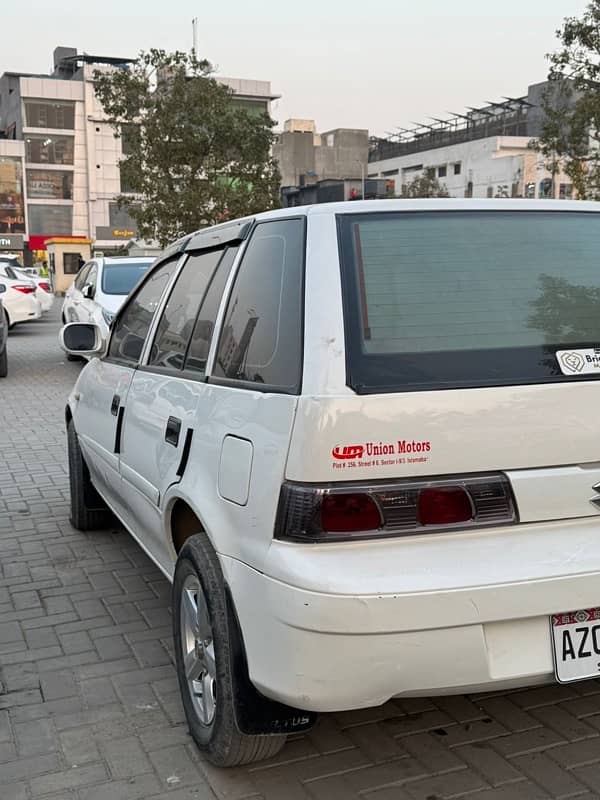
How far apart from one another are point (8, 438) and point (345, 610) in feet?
23.1

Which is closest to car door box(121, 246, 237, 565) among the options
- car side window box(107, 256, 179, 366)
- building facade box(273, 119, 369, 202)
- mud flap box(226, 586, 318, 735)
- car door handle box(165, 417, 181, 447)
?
car door handle box(165, 417, 181, 447)

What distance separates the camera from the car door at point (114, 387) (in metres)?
4.05

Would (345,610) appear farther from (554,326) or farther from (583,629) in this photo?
(554,326)

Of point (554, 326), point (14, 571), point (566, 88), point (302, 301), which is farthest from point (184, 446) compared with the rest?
point (566, 88)

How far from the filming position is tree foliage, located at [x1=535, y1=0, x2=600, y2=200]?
1731 centimetres

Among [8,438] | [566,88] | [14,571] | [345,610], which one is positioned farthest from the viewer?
[566,88]

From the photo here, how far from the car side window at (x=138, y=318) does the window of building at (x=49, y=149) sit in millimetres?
68415

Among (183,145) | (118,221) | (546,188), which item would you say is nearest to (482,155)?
(546,188)

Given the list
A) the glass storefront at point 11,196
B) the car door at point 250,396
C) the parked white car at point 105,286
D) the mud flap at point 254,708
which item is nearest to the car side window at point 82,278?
the parked white car at point 105,286

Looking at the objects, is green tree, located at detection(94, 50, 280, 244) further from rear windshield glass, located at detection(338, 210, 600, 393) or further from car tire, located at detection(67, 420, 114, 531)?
rear windshield glass, located at detection(338, 210, 600, 393)

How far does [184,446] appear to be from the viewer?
3.01m

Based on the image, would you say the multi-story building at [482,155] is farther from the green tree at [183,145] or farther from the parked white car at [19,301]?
the parked white car at [19,301]

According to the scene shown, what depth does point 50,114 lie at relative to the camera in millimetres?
67750

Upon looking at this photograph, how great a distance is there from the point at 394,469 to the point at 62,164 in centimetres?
7132
